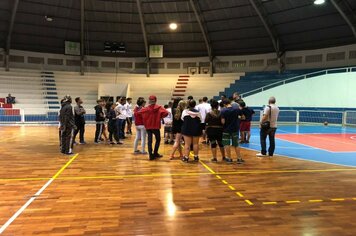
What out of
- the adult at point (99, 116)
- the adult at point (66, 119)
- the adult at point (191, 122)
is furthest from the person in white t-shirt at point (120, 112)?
the adult at point (191, 122)

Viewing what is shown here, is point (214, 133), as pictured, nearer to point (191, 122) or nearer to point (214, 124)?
point (214, 124)

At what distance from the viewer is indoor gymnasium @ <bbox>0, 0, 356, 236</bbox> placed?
4.45 meters

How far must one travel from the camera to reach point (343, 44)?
22.8 meters

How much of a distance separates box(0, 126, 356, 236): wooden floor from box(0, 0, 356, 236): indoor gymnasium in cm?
3

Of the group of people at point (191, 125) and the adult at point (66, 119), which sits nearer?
the group of people at point (191, 125)

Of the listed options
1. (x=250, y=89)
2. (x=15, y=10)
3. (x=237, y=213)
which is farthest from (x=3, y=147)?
(x=250, y=89)

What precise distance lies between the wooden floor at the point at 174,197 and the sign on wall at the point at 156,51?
66.3 ft

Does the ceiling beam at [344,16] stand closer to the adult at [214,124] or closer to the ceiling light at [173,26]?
the ceiling light at [173,26]

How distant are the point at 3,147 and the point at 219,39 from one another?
64.8ft

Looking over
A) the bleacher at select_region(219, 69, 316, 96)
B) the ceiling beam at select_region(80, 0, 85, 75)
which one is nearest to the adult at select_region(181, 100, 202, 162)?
the bleacher at select_region(219, 69, 316, 96)

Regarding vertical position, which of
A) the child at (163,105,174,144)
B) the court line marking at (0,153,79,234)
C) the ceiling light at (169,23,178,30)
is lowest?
the court line marking at (0,153,79,234)

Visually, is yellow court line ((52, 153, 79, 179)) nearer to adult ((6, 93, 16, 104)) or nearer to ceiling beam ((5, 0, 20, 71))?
adult ((6, 93, 16, 104))


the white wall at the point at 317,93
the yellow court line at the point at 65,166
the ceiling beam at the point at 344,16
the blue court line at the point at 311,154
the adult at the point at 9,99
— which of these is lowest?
the yellow court line at the point at 65,166

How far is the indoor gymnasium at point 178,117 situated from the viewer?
4453 mm
